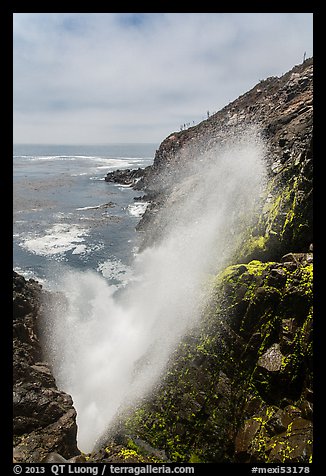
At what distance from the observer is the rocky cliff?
10.8 metres

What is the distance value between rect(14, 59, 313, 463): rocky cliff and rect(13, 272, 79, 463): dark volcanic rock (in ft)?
0.12

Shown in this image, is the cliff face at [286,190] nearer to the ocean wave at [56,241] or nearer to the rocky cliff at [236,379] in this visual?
the rocky cliff at [236,379]

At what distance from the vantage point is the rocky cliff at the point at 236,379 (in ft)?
35.6

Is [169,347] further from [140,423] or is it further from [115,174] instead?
[115,174]

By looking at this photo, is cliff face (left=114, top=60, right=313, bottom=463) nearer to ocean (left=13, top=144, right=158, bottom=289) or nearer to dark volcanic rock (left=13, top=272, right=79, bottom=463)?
dark volcanic rock (left=13, top=272, right=79, bottom=463)

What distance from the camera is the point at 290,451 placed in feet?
31.9

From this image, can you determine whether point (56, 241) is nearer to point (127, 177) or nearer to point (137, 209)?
point (137, 209)

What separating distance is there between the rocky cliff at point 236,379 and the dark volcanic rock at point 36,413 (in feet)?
0.12

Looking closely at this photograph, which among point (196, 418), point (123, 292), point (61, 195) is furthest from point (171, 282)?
point (61, 195)

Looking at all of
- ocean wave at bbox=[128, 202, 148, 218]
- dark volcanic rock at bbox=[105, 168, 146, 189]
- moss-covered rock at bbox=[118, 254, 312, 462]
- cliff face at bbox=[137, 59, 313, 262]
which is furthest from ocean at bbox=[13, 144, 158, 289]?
moss-covered rock at bbox=[118, 254, 312, 462]

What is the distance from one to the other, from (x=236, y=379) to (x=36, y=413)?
7917 millimetres

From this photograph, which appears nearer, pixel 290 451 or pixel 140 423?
pixel 290 451

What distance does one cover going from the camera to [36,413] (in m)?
11.6
